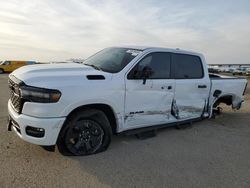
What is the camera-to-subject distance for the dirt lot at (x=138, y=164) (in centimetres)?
342

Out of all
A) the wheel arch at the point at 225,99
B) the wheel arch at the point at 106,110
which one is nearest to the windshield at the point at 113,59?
the wheel arch at the point at 106,110

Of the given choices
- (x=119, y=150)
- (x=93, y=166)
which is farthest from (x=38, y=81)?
(x=119, y=150)

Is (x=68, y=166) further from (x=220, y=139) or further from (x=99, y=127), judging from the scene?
(x=220, y=139)

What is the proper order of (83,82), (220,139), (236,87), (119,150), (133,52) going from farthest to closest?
1. (236,87)
2. (220,139)
3. (133,52)
4. (119,150)
5. (83,82)

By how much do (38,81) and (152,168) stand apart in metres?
2.16

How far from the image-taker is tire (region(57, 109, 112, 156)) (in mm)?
3967

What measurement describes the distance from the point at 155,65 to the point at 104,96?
4.81ft

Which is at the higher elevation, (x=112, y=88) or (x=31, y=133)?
(x=112, y=88)

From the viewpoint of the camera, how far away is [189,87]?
5.67 meters

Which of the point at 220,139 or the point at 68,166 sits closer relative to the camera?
the point at 68,166

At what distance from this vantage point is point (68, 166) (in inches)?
149

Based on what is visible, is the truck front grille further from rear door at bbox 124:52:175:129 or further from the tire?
rear door at bbox 124:52:175:129

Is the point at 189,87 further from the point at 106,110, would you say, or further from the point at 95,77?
the point at 95,77

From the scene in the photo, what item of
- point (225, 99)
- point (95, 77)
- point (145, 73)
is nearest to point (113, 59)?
point (145, 73)
